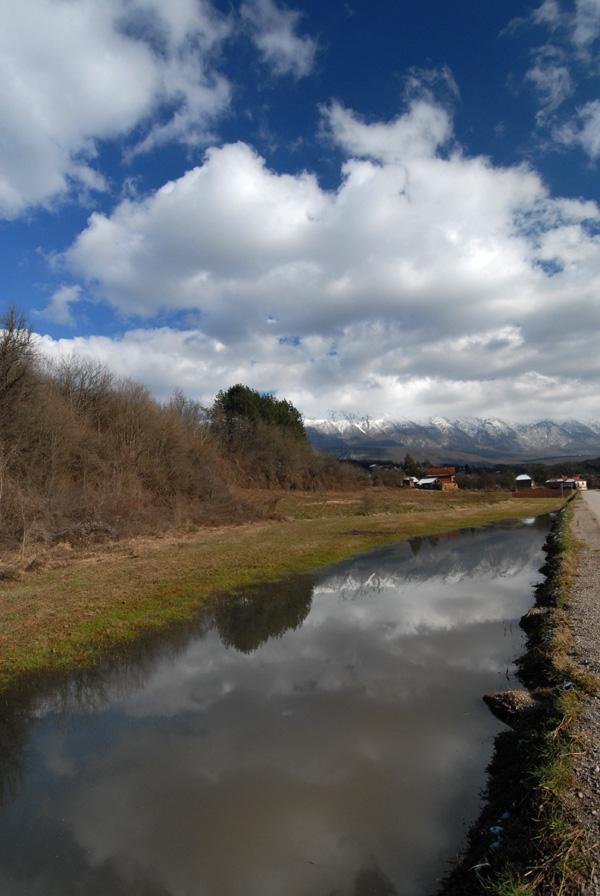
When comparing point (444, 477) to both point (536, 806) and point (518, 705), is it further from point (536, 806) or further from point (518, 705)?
point (536, 806)

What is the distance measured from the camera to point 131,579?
1648cm

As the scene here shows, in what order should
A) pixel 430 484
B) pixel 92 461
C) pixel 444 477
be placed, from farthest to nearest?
pixel 444 477 < pixel 430 484 < pixel 92 461

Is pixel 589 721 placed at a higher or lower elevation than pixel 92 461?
lower

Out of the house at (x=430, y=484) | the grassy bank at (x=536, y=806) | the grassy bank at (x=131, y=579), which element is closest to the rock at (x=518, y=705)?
the grassy bank at (x=536, y=806)

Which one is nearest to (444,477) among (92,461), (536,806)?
(92,461)

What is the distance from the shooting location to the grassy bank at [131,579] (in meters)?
10.7

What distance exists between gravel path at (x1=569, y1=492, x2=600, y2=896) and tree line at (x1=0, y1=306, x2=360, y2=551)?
19676 millimetres

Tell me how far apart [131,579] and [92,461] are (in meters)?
17.7

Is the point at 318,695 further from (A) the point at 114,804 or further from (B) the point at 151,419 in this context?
(B) the point at 151,419

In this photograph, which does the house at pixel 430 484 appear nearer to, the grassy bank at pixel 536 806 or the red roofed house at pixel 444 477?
the red roofed house at pixel 444 477

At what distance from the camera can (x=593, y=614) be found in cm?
1074

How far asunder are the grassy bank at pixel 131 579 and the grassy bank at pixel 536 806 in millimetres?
8316

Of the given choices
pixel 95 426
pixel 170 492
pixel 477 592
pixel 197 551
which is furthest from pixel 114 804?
pixel 95 426

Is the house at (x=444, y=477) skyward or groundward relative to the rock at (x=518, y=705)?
groundward
